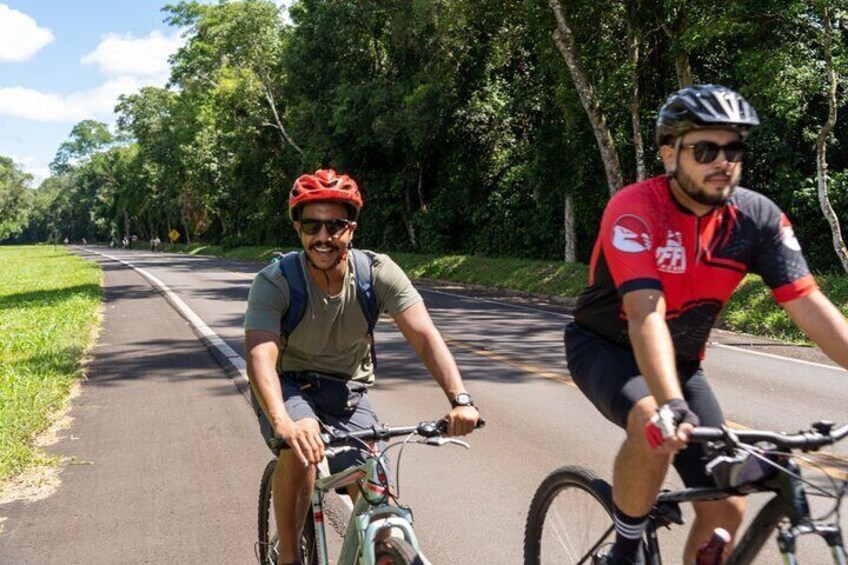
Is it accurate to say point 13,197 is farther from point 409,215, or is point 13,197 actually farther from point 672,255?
point 672,255

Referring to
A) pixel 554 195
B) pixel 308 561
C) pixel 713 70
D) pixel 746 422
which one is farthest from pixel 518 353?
pixel 554 195

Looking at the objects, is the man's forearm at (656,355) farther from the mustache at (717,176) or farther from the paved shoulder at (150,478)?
the paved shoulder at (150,478)

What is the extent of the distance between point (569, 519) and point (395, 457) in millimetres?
3127

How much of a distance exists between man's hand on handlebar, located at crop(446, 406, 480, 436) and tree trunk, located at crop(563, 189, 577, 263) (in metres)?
22.3

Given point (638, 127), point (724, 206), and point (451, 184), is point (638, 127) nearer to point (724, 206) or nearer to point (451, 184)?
point (451, 184)

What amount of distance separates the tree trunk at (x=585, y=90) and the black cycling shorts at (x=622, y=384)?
18.4 meters

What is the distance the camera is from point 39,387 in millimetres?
9242

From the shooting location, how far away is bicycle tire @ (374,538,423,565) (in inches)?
108

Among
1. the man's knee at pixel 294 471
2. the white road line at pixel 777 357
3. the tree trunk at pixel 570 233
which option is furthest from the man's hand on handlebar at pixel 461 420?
the tree trunk at pixel 570 233

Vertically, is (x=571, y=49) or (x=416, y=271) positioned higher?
(x=571, y=49)

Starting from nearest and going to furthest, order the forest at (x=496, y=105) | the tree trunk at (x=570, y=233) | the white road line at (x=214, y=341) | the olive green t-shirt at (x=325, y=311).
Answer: the olive green t-shirt at (x=325, y=311) < the white road line at (x=214, y=341) < the forest at (x=496, y=105) < the tree trunk at (x=570, y=233)

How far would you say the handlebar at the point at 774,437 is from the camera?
7.81 feet

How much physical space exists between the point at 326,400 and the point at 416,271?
2828 cm

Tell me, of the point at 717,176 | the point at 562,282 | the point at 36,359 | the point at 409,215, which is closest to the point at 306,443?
the point at 717,176
